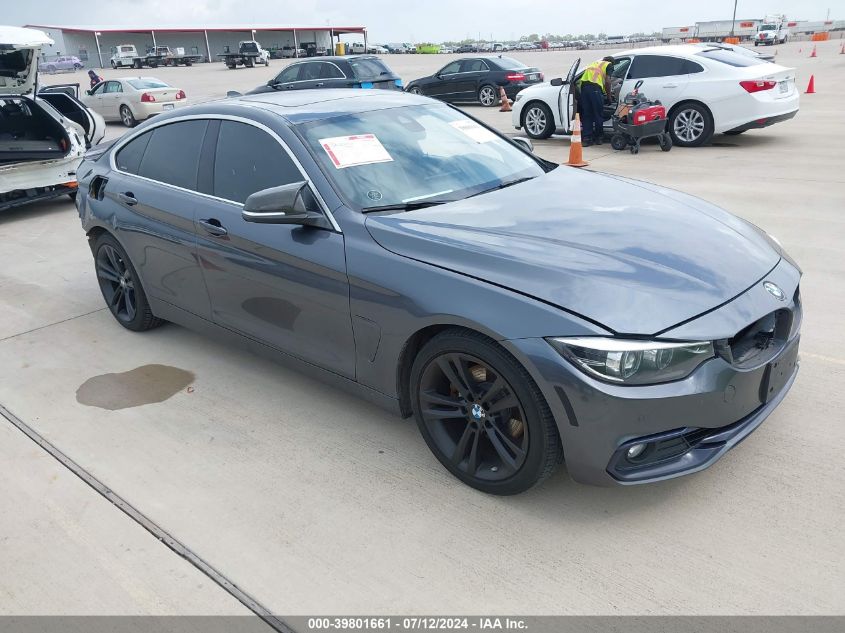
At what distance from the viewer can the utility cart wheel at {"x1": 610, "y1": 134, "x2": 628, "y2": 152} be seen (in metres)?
11.5

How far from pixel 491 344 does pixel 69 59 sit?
2981 inches

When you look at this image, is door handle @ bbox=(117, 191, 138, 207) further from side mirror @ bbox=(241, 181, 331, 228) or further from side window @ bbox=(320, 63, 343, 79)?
side window @ bbox=(320, 63, 343, 79)

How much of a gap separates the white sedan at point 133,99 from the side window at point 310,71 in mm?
3382

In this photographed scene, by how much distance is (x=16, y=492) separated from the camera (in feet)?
11.2

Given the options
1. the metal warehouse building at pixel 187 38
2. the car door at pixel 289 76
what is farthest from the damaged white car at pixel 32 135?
the metal warehouse building at pixel 187 38

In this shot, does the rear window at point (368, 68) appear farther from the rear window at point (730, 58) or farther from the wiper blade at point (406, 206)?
the wiper blade at point (406, 206)

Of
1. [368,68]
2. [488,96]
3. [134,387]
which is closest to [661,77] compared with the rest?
[488,96]

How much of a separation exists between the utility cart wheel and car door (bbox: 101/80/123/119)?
1373 centimetres

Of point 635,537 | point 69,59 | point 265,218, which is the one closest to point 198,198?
point 265,218

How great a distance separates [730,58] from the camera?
11.3 metres

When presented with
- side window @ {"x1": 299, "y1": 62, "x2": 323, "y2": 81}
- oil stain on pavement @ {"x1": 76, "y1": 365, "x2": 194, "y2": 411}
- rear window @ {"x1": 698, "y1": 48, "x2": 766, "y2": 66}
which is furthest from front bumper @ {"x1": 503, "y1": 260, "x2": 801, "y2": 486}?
side window @ {"x1": 299, "y1": 62, "x2": 323, "y2": 81}

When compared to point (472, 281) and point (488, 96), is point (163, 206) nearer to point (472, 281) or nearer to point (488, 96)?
point (472, 281)

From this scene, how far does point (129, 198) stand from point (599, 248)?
10.5 ft

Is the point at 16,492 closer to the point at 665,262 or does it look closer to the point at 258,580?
the point at 258,580
